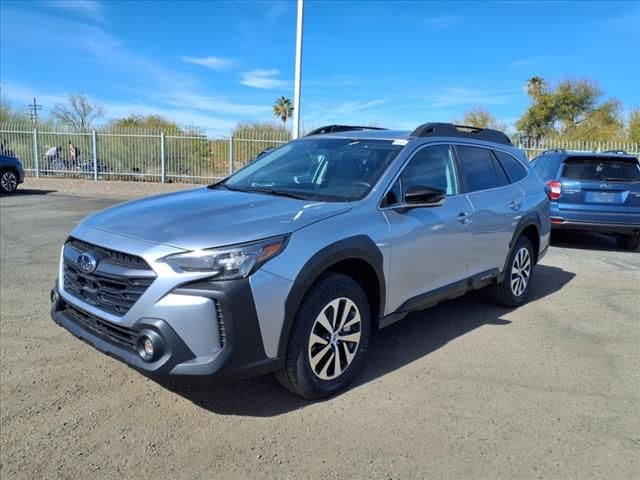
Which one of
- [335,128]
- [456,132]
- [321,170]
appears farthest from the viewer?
[335,128]

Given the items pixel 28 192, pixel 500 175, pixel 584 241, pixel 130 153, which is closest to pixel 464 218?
pixel 500 175

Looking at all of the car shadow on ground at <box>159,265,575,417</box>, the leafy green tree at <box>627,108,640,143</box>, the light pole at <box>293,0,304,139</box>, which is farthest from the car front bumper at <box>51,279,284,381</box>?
the leafy green tree at <box>627,108,640,143</box>

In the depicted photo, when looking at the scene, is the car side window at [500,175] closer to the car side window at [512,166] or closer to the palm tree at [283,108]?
the car side window at [512,166]

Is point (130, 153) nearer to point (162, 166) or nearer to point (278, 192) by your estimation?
point (162, 166)

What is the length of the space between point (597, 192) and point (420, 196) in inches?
242

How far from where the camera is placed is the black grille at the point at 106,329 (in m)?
2.94

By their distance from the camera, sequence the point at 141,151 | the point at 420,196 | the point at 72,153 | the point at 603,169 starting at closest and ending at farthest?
1. the point at 420,196
2. the point at 603,169
3. the point at 141,151
4. the point at 72,153

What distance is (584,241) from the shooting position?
10227mm

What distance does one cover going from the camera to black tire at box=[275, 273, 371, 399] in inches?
123

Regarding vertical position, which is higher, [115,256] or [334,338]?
[115,256]

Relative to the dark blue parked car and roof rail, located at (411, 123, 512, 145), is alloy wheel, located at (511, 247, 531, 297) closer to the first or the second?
roof rail, located at (411, 123, 512, 145)

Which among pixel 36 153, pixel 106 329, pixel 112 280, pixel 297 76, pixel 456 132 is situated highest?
pixel 297 76

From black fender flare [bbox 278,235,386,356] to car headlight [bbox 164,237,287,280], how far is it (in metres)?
0.31

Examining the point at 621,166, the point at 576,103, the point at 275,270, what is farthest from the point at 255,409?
the point at 576,103
